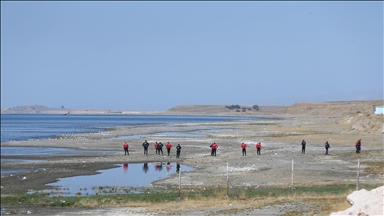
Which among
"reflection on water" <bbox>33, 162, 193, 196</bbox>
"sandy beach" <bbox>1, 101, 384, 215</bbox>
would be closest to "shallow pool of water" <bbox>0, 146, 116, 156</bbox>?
"sandy beach" <bbox>1, 101, 384, 215</bbox>

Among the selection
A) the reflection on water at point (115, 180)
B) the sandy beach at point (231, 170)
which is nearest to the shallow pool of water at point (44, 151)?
the sandy beach at point (231, 170)

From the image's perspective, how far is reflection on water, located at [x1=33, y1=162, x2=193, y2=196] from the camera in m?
27.1

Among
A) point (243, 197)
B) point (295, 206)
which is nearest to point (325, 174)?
point (243, 197)

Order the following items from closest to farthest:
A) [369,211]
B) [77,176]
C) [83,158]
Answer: [369,211] < [77,176] < [83,158]

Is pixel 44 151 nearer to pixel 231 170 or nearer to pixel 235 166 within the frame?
pixel 235 166

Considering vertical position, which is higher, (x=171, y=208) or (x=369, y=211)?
(x=369, y=211)

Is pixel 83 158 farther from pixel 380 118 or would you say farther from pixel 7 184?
pixel 380 118

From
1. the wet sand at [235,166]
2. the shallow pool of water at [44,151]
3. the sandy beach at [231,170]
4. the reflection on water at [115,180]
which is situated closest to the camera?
the sandy beach at [231,170]

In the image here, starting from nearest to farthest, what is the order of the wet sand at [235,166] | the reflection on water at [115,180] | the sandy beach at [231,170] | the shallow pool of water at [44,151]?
the sandy beach at [231,170] < the reflection on water at [115,180] < the wet sand at [235,166] < the shallow pool of water at [44,151]

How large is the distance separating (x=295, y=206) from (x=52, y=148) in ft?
132

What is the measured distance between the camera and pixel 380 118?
216 ft

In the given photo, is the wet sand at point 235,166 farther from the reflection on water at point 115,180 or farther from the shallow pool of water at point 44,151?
the shallow pool of water at point 44,151

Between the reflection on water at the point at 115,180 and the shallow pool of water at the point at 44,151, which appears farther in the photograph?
the shallow pool of water at the point at 44,151

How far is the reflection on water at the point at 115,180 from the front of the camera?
88.9 feet
